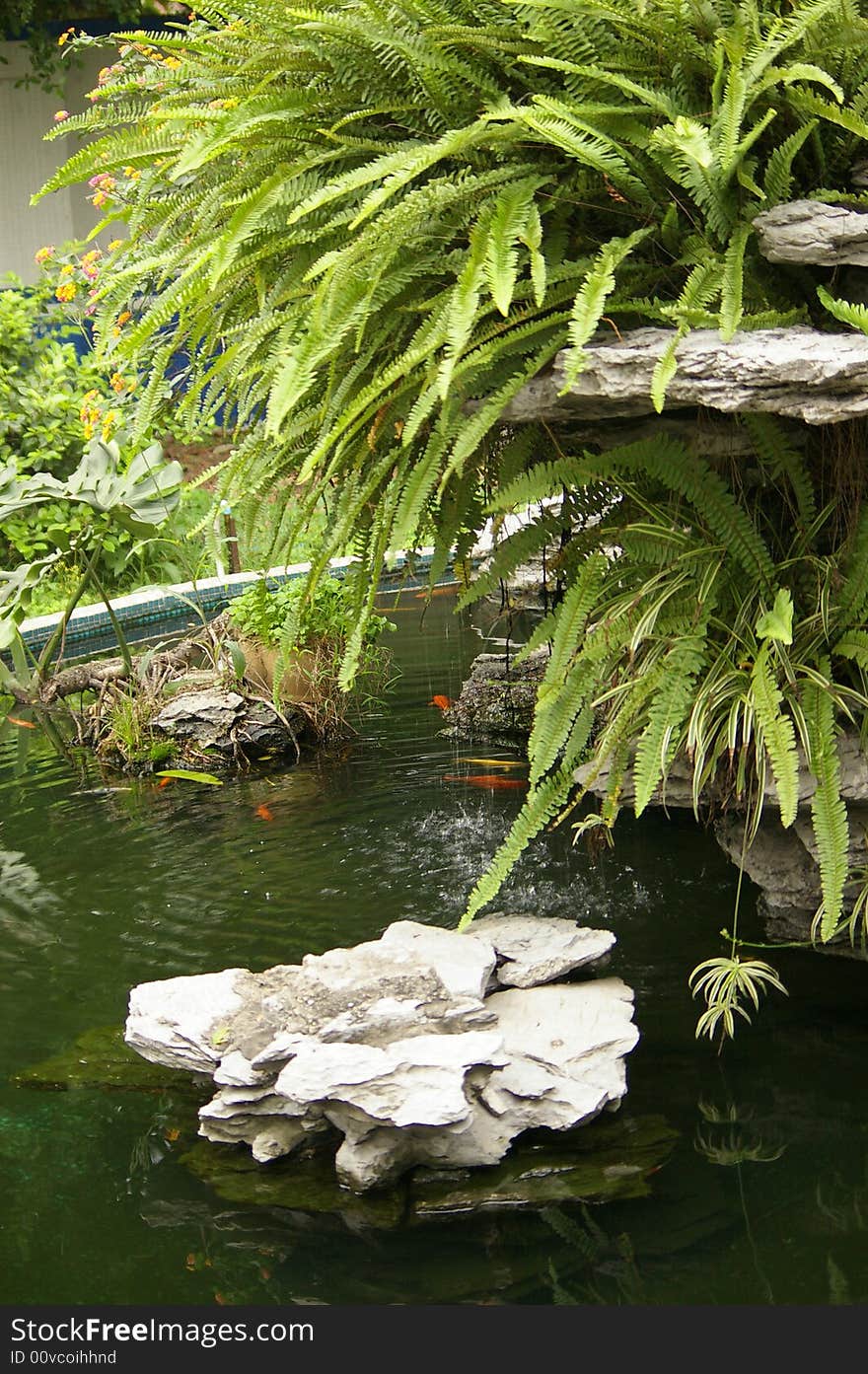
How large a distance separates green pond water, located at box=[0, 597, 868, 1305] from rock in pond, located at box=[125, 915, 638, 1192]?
85 mm

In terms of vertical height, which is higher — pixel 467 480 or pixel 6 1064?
pixel 467 480

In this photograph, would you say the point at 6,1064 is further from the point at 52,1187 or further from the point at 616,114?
the point at 616,114

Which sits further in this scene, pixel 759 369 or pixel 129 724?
pixel 129 724

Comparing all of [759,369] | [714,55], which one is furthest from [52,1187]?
[714,55]

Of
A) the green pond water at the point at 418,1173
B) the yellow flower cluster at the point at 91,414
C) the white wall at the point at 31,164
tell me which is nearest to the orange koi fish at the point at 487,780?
the green pond water at the point at 418,1173

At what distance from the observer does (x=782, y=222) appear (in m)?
2.83

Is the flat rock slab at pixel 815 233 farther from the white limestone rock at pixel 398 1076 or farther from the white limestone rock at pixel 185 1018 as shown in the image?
the white limestone rock at pixel 185 1018

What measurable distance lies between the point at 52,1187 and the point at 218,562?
1592mm

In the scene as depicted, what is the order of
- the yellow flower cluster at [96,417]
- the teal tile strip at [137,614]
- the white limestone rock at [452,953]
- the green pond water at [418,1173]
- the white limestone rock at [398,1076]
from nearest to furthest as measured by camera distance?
the green pond water at [418,1173] < the white limestone rock at [398,1076] < the white limestone rock at [452,953] < the yellow flower cluster at [96,417] < the teal tile strip at [137,614]

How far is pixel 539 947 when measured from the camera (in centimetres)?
321

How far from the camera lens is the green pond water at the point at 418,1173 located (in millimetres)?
2428

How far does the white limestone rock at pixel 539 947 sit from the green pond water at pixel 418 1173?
23cm

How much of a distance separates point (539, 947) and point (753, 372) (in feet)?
4.66

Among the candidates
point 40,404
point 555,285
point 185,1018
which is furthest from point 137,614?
point 555,285
